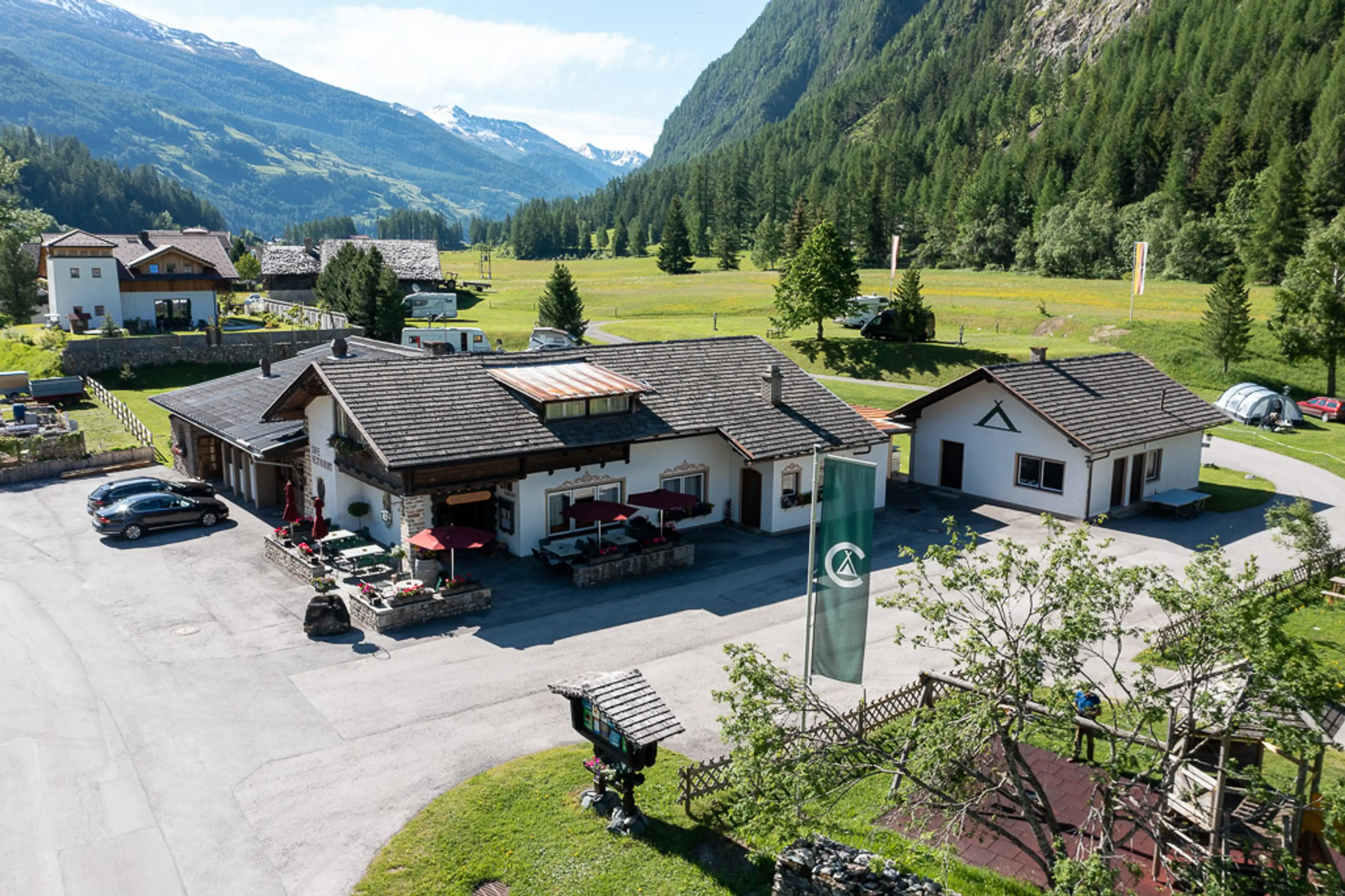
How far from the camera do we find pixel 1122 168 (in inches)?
4978

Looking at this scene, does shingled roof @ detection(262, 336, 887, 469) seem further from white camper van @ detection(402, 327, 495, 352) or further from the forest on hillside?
the forest on hillside

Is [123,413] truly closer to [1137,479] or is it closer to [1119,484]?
[1119,484]

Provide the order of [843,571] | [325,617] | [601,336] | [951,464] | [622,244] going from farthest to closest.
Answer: [622,244]
[601,336]
[951,464]
[325,617]
[843,571]

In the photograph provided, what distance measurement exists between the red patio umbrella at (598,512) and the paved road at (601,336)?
4365 cm

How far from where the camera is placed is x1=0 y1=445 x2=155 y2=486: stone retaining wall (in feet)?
125

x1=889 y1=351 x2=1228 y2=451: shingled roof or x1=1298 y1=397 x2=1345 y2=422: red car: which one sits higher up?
x1=889 y1=351 x2=1228 y2=451: shingled roof

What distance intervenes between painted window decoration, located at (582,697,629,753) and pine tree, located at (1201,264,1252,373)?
59073 mm

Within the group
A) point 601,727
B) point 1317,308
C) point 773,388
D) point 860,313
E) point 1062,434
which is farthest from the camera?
point 860,313

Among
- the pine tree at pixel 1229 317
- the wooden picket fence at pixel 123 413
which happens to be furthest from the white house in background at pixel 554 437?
the pine tree at pixel 1229 317

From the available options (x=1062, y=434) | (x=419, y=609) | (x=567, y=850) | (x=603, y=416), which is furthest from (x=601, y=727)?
(x=1062, y=434)

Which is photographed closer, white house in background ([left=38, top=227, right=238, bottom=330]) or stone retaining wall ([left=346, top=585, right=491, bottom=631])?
stone retaining wall ([left=346, top=585, right=491, bottom=631])

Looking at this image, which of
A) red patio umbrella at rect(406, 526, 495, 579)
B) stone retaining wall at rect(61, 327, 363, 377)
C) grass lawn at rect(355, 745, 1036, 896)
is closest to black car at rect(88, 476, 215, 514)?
red patio umbrella at rect(406, 526, 495, 579)

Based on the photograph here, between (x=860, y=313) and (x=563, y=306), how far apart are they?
2239 cm

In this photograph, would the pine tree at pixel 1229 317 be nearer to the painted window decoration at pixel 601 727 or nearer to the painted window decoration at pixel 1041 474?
the painted window decoration at pixel 1041 474
